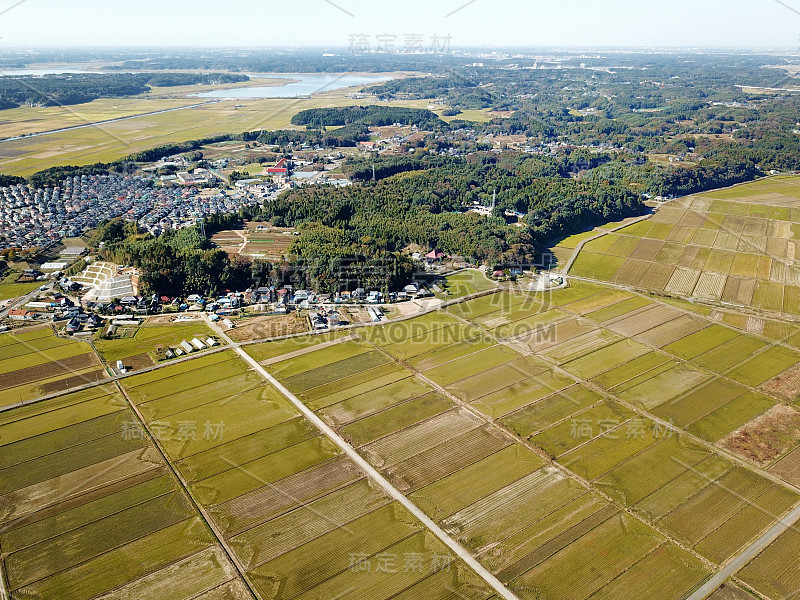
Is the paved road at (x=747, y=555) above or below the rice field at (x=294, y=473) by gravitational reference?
below

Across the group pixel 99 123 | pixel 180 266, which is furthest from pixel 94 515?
pixel 99 123

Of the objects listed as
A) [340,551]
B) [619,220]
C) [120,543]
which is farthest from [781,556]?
A: [619,220]

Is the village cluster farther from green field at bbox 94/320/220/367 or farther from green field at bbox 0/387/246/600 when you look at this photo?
green field at bbox 0/387/246/600

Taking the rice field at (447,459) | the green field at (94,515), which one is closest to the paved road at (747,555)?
the rice field at (447,459)

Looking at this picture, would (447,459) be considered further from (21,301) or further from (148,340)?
(21,301)

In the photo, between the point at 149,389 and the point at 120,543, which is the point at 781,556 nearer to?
the point at 120,543

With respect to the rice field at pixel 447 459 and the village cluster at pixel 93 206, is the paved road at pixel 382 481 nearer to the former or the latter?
the rice field at pixel 447 459

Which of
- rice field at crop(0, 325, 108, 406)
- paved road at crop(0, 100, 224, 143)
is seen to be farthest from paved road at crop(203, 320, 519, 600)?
paved road at crop(0, 100, 224, 143)
